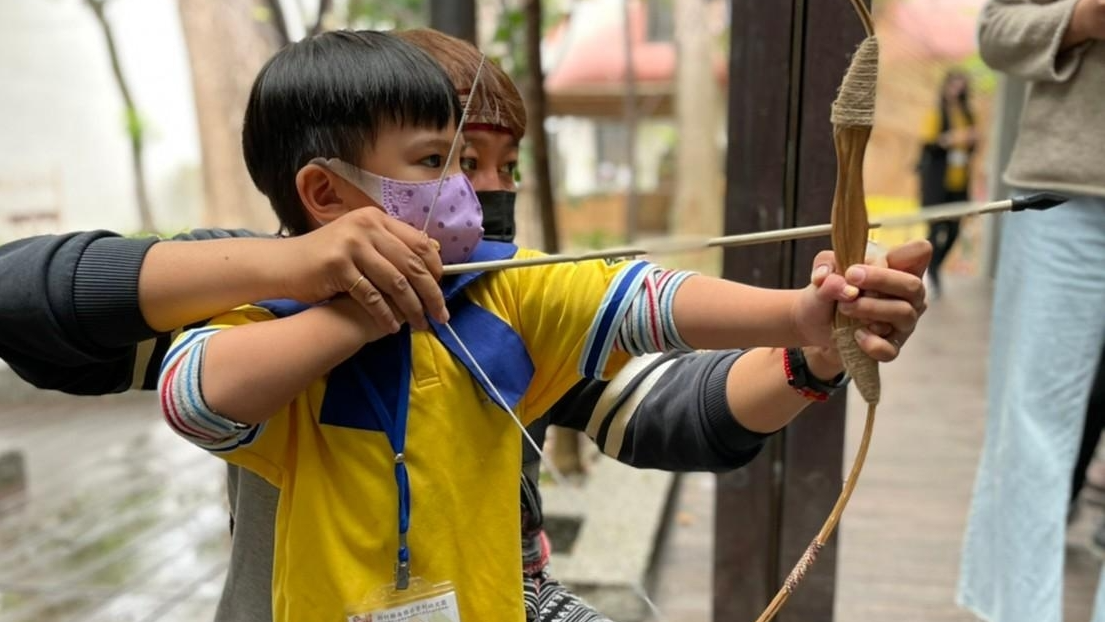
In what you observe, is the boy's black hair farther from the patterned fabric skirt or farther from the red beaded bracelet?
the patterned fabric skirt

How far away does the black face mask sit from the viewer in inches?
42.9

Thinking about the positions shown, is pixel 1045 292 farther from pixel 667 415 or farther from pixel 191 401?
pixel 191 401

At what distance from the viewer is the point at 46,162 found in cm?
538

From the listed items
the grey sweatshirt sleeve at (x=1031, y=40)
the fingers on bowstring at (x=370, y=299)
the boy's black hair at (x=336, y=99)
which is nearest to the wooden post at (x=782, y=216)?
the grey sweatshirt sleeve at (x=1031, y=40)

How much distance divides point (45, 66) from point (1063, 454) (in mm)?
5958

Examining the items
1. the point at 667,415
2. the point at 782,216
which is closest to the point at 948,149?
the point at 782,216

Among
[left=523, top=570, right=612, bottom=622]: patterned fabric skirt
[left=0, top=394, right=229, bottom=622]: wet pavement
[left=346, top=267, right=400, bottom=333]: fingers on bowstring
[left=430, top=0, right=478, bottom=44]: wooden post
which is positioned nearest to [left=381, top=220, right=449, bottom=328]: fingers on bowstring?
[left=346, top=267, right=400, bottom=333]: fingers on bowstring

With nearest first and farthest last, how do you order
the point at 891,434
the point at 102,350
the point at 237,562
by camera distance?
the point at 102,350, the point at 237,562, the point at 891,434

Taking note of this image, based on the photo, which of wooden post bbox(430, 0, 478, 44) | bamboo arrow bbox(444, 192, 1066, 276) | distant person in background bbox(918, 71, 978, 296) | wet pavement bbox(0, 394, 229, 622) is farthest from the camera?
distant person in background bbox(918, 71, 978, 296)

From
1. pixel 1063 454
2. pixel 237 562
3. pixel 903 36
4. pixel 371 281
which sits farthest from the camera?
pixel 903 36

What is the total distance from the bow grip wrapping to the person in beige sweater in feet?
2.94

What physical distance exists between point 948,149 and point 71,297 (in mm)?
6460

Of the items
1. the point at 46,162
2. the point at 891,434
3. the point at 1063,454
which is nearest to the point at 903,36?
the point at 891,434

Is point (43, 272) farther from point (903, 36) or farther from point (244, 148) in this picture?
point (903, 36)
